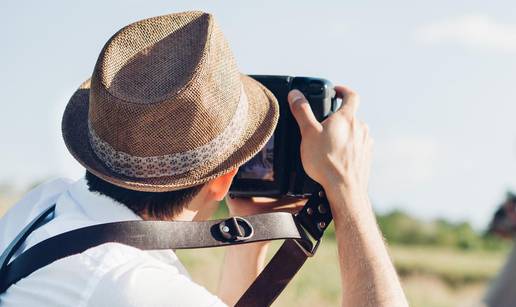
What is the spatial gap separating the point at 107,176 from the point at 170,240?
238 mm

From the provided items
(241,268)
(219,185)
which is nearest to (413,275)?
(241,268)

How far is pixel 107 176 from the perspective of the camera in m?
2.46

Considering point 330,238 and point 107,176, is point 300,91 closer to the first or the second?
point 107,176

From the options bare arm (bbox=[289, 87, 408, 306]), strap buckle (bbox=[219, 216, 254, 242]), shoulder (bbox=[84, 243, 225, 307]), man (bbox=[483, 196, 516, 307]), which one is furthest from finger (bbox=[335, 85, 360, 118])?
man (bbox=[483, 196, 516, 307])

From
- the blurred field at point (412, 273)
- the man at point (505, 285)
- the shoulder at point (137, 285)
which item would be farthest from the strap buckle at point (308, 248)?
the blurred field at point (412, 273)

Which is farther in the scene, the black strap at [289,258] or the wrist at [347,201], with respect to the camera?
the black strap at [289,258]

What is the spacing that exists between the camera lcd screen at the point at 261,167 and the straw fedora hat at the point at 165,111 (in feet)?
1.12

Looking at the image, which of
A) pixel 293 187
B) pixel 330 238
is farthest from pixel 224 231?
pixel 330 238

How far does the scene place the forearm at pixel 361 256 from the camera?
7.88ft

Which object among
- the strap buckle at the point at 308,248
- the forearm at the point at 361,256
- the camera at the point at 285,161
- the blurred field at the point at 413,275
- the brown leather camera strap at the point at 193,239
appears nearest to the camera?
the brown leather camera strap at the point at 193,239

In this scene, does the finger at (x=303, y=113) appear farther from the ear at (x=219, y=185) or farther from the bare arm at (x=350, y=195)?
the ear at (x=219, y=185)

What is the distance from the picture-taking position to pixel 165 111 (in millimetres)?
2443

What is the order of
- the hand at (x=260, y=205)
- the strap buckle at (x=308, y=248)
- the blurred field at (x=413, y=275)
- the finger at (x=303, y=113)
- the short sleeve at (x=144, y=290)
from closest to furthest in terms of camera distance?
the short sleeve at (x=144, y=290), the finger at (x=303, y=113), the strap buckle at (x=308, y=248), the hand at (x=260, y=205), the blurred field at (x=413, y=275)

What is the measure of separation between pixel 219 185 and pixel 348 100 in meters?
0.50
